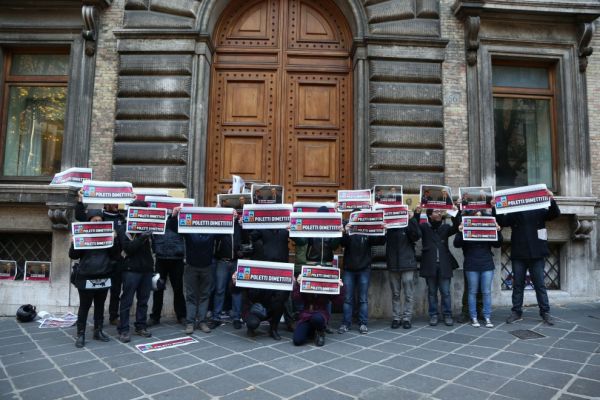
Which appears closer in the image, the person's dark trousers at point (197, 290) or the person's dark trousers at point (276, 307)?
the person's dark trousers at point (276, 307)

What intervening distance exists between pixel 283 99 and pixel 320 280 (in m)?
4.66

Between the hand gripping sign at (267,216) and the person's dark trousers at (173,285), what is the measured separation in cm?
155

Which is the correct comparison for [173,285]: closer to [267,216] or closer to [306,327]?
[267,216]

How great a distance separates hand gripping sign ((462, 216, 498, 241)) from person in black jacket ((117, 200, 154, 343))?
5072mm

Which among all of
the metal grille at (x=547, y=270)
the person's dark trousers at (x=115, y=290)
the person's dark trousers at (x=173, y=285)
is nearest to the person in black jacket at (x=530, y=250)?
the metal grille at (x=547, y=270)

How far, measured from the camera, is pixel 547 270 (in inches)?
352

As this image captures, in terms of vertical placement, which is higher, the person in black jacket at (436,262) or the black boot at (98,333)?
the person in black jacket at (436,262)

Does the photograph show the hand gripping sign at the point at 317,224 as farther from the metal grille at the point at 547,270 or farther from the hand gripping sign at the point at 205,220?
the metal grille at the point at 547,270

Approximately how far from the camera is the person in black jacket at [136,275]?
603 cm

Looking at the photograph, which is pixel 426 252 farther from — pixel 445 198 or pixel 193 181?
pixel 193 181

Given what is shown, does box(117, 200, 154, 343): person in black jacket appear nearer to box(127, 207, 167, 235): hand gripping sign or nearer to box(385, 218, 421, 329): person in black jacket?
box(127, 207, 167, 235): hand gripping sign

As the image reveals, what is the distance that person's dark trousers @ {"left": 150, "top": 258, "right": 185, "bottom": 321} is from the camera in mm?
6965

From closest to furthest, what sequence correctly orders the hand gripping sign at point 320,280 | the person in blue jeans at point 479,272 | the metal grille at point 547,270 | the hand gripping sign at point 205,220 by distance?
1. the hand gripping sign at point 320,280
2. the hand gripping sign at point 205,220
3. the person in blue jeans at point 479,272
4. the metal grille at point 547,270

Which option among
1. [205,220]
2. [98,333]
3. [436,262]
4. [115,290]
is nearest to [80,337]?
[98,333]
